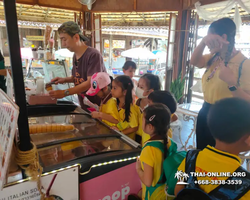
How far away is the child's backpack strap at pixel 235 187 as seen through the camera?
680 millimetres

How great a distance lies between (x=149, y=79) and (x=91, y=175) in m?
1.43

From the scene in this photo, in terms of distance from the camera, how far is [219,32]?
129cm

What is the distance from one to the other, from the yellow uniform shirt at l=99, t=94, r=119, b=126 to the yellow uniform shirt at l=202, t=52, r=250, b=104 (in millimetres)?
725

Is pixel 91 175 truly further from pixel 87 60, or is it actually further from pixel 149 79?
pixel 149 79

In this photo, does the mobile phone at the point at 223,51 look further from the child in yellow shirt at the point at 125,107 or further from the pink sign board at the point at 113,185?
the pink sign board at the point at 113,185

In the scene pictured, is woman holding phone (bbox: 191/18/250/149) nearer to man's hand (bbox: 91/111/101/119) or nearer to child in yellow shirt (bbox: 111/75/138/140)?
child in yellow shirt (bbox: 111/75/138/140)

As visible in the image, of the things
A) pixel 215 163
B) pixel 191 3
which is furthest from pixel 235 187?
pixel 191 3

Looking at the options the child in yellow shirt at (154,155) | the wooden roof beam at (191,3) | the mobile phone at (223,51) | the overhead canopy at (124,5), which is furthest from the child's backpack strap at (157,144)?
the overhead canopy at (124,5)

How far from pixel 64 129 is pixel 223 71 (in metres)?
1.06

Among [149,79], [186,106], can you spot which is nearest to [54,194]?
[149,79]

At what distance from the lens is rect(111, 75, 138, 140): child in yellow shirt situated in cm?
160

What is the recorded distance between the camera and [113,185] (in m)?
0.95

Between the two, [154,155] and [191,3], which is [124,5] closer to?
[191,3]

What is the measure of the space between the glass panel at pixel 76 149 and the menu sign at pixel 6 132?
0.29 metres
